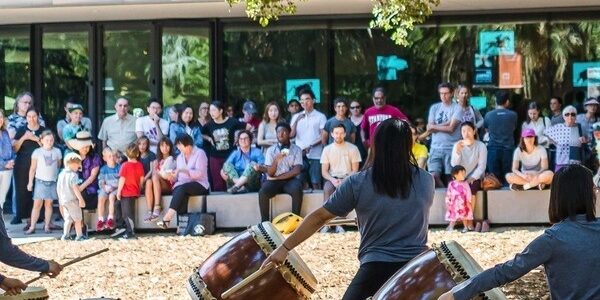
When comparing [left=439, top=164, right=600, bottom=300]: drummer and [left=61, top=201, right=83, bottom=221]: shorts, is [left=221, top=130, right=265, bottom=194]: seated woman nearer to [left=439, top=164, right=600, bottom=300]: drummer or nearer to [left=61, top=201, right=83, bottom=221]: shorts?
[left=61, top=201, right=83, bottom=221]: shorts

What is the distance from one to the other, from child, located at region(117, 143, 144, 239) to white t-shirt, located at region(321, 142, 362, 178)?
8.60ft

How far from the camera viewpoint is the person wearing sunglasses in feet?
53.4

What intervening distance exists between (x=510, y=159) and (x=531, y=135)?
105 cm

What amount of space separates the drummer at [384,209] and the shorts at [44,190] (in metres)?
10.9

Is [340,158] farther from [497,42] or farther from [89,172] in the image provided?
[497,42]

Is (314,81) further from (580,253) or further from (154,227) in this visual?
(580,253)

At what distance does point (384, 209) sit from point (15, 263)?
2.08m

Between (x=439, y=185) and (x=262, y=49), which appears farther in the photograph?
(x=262, y=49)

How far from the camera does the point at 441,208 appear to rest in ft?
52.5

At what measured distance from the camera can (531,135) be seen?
1584 centimetres

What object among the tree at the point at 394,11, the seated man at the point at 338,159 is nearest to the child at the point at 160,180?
the seated man at the point at 338,159

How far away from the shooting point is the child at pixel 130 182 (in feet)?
53.2

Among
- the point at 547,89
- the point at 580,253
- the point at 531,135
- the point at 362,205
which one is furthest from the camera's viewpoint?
the point at 547,89

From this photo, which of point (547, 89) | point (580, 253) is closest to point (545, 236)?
point (580, 253)
